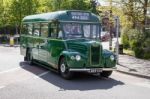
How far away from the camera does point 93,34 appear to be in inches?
616

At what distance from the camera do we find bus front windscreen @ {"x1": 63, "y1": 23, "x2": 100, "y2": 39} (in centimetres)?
1516

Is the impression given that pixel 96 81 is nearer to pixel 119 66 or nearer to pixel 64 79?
pixel 64 79

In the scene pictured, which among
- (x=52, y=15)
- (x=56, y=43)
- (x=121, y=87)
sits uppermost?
(x=52, y=15)

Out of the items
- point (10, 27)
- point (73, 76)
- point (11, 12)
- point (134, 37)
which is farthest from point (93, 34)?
point (10, 27)

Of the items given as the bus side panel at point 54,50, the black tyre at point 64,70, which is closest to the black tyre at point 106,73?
the black tyre at point 64,70

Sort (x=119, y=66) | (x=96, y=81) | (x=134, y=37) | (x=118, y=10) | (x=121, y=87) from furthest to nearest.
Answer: (x=118, y=10)
(x=134, y=37)
(x=119, y=66)
(x=96, y=81)
(x=121, y=87)

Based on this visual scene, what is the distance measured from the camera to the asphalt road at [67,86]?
11.1 metres

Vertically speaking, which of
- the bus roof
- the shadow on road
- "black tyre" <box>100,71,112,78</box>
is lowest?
the shadow on road

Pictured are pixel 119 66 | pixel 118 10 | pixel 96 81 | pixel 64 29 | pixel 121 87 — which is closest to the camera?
pixel 121 87

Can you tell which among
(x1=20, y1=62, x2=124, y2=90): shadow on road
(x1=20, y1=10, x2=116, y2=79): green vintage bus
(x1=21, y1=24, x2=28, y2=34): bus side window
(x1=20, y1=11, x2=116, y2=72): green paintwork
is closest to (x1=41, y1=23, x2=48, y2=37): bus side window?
(x1=20, y1=10, x2=116, y2=79): green vintage bus

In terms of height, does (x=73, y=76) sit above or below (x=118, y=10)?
below

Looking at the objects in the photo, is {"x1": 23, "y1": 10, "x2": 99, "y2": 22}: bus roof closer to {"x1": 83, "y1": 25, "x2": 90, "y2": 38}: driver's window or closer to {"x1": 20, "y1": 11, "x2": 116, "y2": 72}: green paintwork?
{"x1": 20, "y1": 11, "x2": 116, "y2": 72}: green paintwork

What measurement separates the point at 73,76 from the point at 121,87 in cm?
222

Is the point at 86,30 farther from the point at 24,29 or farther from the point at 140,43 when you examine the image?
the point at 140,43
